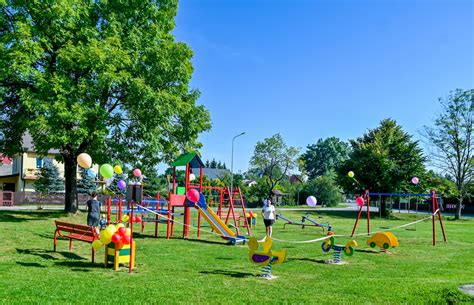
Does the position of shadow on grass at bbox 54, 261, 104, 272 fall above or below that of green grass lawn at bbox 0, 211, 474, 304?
below

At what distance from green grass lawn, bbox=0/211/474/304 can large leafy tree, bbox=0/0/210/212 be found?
22.0 ft

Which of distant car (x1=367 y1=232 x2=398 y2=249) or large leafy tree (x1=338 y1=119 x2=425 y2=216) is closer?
distant car (x1=367 y1=232 x2=398 y2=249)

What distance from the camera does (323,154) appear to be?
12775 cm

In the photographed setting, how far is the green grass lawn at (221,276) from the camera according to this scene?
7887 mm

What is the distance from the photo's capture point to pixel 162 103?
913 inches

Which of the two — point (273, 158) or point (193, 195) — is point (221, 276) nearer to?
point (193, 195)

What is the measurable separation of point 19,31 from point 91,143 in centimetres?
624

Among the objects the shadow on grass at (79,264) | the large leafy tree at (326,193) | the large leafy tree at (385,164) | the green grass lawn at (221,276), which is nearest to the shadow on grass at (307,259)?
the green grass lawn at (221,276)

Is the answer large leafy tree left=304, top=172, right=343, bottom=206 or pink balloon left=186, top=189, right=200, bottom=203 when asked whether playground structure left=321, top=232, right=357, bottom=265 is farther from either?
large leafy tree left=304, top=172, right=343, bottom=206

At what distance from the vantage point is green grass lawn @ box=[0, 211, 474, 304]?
311 inches

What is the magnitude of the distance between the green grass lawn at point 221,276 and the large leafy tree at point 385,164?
28095mm

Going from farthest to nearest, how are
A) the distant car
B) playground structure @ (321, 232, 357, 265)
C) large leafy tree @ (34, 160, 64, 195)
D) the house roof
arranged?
large leafy tree @ (34, 160, 64, 195), the house roof, the distant car, playground structure @ (321, 232, 357, 265)

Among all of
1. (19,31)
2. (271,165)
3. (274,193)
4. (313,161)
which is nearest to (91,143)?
(19,31)

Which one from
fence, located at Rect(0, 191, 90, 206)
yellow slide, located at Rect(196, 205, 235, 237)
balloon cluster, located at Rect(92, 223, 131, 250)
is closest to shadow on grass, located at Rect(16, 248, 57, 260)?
balloon cluster, located at Rect(92, 223, 131, 250)
